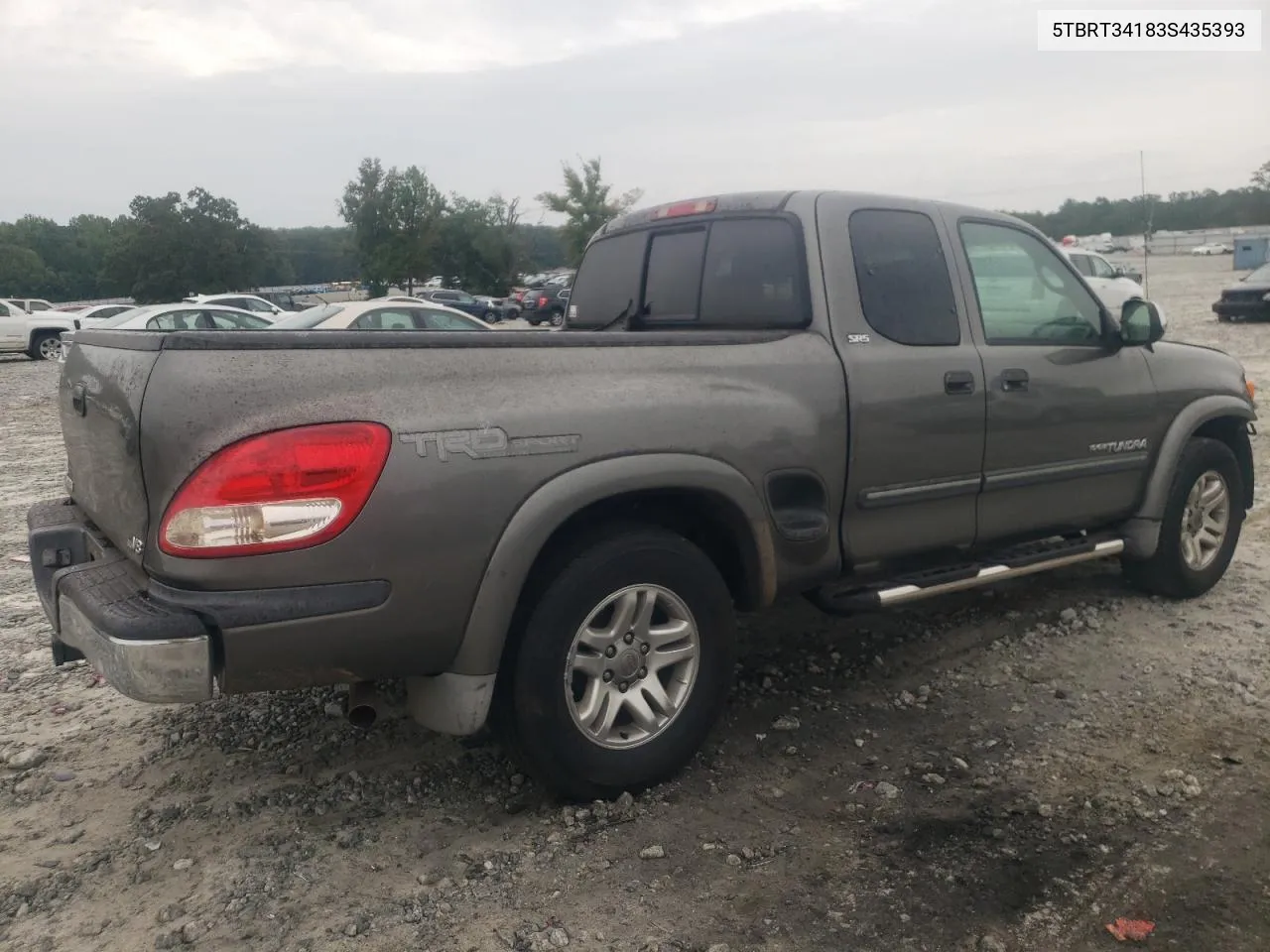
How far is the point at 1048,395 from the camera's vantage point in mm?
4305

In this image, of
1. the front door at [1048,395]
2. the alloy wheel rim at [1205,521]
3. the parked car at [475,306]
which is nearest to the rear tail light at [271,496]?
the front door at [1048,395]

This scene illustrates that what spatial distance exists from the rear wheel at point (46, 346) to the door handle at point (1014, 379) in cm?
2516

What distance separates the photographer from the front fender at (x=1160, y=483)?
4.85 meters

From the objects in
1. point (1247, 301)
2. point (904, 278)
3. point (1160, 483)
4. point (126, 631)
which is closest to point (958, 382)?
point (904, 278)

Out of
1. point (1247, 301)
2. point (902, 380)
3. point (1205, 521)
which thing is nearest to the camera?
point (902, 380)

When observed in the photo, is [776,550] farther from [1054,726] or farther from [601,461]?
[1054,726]

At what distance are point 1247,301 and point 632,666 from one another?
22643mm

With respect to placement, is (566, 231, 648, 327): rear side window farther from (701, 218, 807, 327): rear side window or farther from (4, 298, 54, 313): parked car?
(4, 298, 54, 313): parked car

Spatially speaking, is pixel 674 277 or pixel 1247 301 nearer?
pixel 674 277

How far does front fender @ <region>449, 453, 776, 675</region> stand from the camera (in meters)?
2.85

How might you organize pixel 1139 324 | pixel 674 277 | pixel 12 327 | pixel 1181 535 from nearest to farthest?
pixel 674 277 → pixel 1139 324 → pixel 1181 535 → pixel 12 327

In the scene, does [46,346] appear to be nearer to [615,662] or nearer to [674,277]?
[674,277]

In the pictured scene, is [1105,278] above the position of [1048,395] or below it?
above

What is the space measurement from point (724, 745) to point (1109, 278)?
2089 centimetres
